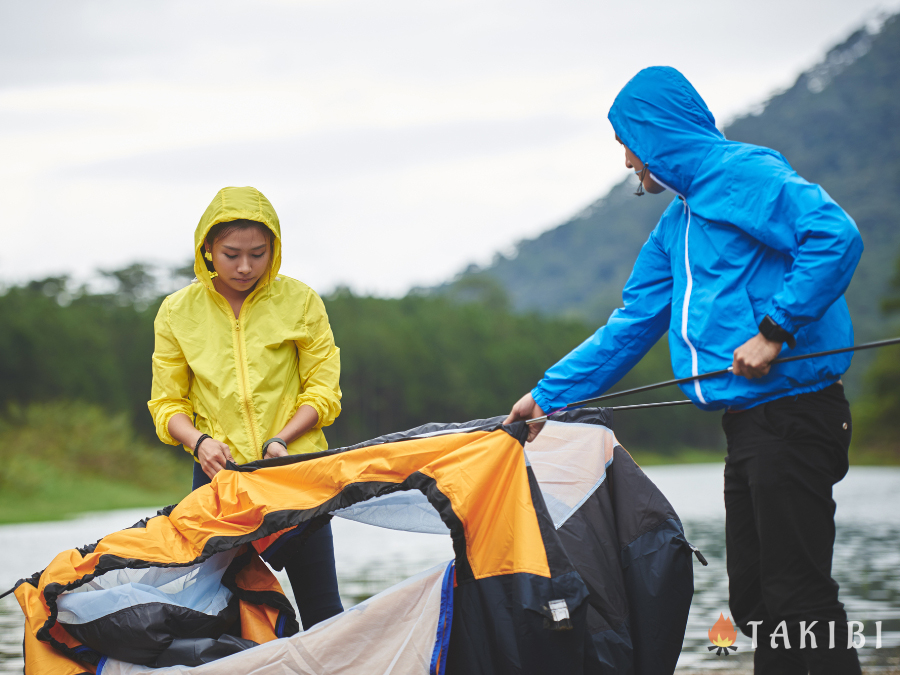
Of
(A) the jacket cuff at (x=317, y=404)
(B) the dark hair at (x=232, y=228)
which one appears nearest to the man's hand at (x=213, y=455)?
(A) the jacket cuff at (x=317, y=404)

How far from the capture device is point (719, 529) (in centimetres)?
973

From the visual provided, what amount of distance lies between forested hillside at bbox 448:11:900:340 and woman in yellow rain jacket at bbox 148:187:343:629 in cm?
8961

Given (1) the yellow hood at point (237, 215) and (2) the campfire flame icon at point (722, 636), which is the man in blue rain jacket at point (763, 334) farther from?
(2) the campfire flame icon at point (722, 636)

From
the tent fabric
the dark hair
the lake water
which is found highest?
the dark hair

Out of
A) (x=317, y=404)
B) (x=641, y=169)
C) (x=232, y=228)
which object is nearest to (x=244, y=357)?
(x=317, y=404)

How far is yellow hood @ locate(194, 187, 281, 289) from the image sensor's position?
8.40ft

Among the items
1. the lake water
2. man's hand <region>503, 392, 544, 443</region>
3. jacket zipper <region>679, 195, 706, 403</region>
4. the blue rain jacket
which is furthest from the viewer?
the lake water

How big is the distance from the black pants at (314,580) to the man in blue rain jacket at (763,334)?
1168 millimetres

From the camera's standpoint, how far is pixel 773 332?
192cm

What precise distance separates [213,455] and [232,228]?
27.2 inches

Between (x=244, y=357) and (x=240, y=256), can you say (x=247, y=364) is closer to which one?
(x=244, y=357)

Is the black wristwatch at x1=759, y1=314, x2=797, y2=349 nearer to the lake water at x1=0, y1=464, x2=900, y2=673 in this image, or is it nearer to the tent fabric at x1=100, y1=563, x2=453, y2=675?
the tent fabric at x1=100, y1=563, x2=453, y2=675

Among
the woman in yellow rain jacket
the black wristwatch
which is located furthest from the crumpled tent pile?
the black wristwatch

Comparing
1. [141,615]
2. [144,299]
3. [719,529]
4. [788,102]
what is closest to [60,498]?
[719,529]
